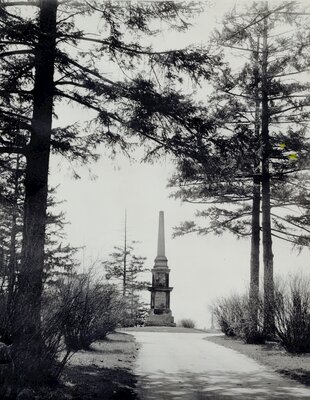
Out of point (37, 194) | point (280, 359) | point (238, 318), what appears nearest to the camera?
point (37, 194)

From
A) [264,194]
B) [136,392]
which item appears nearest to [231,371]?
[136,392]

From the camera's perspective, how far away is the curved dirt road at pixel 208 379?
8492 millimetres

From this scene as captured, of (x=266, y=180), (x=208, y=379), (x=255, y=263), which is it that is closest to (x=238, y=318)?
(x=255, y=263)

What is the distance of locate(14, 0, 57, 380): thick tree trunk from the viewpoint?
701cm

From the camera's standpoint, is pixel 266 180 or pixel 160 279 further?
pixel 160 279

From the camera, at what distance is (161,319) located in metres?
37.5

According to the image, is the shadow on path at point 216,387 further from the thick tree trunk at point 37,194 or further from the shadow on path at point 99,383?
the thick tree trunk at point 37,194

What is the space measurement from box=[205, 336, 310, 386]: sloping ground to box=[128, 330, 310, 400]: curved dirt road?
0.30m

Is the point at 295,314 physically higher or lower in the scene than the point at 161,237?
lower

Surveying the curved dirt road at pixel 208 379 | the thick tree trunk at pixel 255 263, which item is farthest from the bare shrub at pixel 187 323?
the curved dirt road at pixel 208 379

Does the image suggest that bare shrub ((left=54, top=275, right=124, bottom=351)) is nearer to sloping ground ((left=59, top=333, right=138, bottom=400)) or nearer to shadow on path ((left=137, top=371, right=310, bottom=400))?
sloping ground ((left=59, top=333, right=138, bottom=400))

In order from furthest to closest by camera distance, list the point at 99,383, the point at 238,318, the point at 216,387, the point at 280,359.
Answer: the point at 238,318 → the point at 280,359 → the point at 216,387 → the point at 99,383

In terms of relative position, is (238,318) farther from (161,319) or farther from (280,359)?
(161,319)

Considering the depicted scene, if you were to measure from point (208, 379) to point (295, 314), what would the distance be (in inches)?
215
